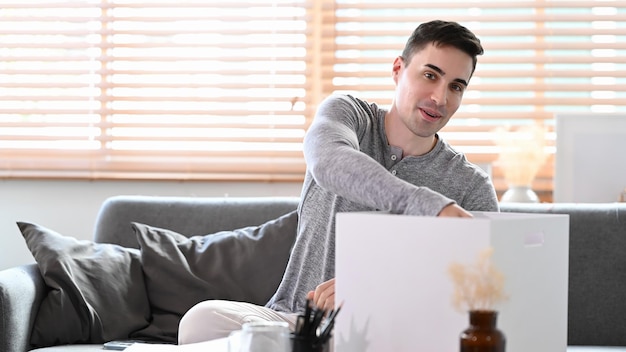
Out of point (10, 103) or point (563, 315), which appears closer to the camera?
point (563, 315)

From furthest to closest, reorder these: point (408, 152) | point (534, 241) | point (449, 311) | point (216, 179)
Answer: point (216, 179) → point (408, 152) → point (534, 241) → point (449, 311)

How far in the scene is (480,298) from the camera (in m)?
1.02

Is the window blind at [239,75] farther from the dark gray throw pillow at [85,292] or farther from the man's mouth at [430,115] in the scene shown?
the man's mouth at [430,115]

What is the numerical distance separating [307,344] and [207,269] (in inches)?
52.8

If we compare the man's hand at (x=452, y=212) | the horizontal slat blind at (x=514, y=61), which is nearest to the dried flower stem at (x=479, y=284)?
the man's hand at (x=452, y=212)

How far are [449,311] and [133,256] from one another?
154 centimetres

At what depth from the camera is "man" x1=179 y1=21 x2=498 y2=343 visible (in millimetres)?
1810

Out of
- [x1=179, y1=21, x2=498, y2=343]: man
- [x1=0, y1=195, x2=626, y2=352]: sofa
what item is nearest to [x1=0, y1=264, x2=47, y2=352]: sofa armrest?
[x1=0, y1=195, x2=626, y2=352]: sofa

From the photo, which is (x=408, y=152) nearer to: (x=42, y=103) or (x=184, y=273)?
(x=184, y=273)

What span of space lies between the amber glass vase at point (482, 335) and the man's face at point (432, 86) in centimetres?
100

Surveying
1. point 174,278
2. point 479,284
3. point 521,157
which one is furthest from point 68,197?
point 479,284

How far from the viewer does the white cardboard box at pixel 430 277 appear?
1111 millimetres

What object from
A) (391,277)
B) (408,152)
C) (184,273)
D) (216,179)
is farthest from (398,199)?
(216,179)

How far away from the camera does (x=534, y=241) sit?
1224mm
